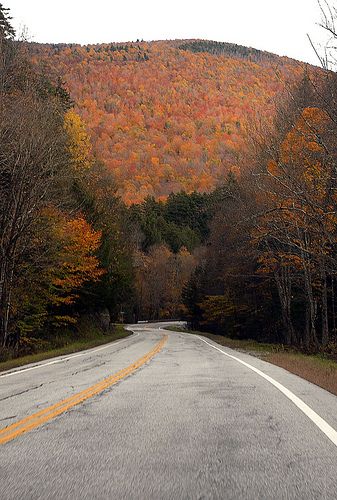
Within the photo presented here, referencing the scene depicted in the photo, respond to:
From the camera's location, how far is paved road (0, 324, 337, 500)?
12.7ft

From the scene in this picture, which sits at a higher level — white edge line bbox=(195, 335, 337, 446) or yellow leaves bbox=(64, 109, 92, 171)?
yellow leaves bbox=(64, 109, 92, 171)

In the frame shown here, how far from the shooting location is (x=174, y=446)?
510 centimetres

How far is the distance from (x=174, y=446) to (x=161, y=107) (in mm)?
132709

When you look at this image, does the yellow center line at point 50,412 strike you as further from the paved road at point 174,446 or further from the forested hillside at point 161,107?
the forested hillside at point 161,107

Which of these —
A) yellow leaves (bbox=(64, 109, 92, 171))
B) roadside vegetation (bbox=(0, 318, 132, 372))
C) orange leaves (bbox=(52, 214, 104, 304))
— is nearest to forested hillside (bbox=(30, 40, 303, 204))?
yellow leaves (bbox=(64, 109, 92, 171))

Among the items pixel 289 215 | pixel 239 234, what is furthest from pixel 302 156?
pixel 239 234

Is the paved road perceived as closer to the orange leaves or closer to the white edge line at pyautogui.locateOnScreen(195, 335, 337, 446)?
the white edge line at pyautogui.locateOnScreen(195, 335, 337, 446)

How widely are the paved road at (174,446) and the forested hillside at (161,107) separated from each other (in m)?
52.3

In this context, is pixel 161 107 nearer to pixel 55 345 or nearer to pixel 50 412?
pixel 55 345

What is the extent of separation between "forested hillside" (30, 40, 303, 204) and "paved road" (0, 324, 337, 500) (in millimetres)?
52269

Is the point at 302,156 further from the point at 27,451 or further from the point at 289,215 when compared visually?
the point at 27,451

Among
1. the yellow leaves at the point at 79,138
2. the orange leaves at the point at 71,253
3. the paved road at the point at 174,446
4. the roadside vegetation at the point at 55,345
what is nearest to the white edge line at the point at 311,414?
the paved road at the point at 174,446

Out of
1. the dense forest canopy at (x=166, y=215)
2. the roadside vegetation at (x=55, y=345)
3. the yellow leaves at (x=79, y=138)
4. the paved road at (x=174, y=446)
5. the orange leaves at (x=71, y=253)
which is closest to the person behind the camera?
the paved road at (x=174, y=446)

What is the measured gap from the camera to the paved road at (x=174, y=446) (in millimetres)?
3867
